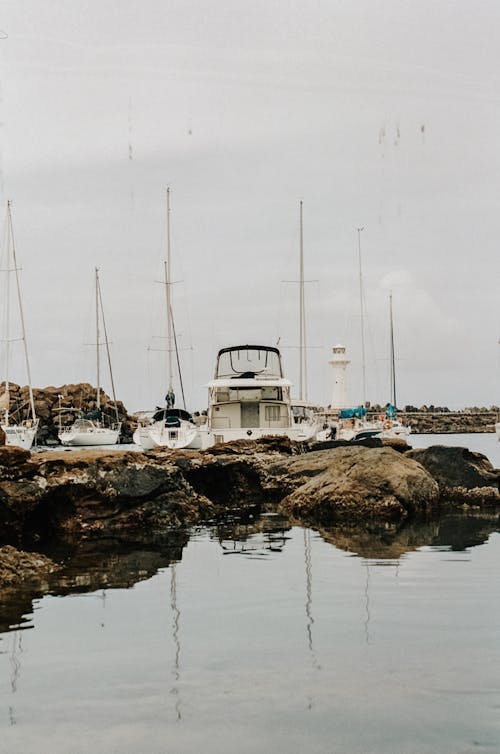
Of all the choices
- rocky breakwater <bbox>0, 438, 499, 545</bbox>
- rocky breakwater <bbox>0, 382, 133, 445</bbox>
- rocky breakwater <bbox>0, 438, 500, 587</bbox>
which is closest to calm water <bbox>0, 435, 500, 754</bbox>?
rocky breakwater <bbox>0, 438, 500, 587</bbox>

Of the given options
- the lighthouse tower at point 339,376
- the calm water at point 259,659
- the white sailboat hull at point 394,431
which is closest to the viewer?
the calm water at point 259,659

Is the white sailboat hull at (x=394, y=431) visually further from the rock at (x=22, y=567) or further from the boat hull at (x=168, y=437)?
the rock at (x=22, y=567)

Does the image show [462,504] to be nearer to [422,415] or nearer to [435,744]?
[435,744]

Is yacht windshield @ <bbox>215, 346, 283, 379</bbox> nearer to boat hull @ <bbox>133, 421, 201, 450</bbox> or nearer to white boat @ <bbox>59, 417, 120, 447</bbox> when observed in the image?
boat hull @ <bbox>133, 421, 201, 450</bbox>

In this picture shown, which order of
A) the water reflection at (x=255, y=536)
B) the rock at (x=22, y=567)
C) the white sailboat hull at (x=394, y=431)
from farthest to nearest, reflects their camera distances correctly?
the white sailboat hull at (x=394, y=431), the water reflection at (x=255, y=536), the rock at (x=22, y=567)

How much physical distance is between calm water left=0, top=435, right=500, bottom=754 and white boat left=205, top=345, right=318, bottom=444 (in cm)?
2505

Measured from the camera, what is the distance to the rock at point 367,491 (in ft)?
54.4

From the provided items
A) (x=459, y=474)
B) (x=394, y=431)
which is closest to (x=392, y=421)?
(x=394, y=431)

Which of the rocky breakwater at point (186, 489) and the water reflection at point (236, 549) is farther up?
the rocky breakwater at point (186, 489)

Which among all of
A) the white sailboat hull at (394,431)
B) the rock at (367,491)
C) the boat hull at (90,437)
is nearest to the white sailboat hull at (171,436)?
the rock at (367,491)

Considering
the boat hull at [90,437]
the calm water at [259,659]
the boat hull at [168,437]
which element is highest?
the boat hull at [90,437]

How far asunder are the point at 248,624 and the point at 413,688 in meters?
2.43

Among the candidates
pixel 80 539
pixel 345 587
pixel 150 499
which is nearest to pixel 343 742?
pixel 345 587

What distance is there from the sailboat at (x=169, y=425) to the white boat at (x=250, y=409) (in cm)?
188
